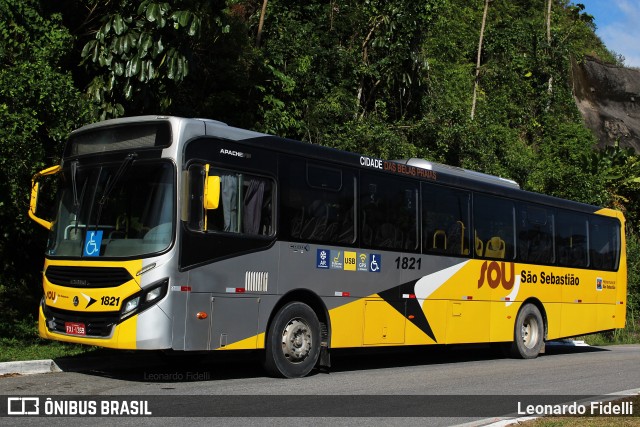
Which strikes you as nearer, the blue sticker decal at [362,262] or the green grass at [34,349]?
the green grass at [34,349]

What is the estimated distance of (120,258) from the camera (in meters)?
10.2

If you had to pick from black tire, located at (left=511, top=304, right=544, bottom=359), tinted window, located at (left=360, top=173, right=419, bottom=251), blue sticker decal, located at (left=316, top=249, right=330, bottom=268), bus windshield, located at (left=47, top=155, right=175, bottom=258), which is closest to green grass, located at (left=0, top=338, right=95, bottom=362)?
bus windshield, located at (left=47, top=155, right=175, bottom=258)

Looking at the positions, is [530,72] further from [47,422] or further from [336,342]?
[47,422]

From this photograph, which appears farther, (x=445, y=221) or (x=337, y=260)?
(x=445, y=221)

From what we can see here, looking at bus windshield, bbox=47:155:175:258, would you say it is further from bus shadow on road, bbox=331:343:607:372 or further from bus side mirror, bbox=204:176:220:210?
bus shadow on road, bbox=331:343:607:372

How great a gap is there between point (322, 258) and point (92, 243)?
342cm

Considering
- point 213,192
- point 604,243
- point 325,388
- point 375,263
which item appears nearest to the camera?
point 213,192

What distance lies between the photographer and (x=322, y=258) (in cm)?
1225

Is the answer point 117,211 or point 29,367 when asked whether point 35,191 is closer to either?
point 117,211

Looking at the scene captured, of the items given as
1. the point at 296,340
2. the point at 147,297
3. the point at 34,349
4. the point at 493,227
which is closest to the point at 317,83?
the point at 493,227

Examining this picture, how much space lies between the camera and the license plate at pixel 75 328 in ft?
34.0

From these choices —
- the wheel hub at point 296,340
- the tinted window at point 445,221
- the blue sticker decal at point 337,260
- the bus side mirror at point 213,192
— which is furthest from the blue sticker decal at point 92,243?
the tinted window at point 445,221

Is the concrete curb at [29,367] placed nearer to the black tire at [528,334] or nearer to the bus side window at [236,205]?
the bus side window at [236,205]

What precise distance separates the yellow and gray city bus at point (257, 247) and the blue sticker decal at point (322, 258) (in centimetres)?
2
